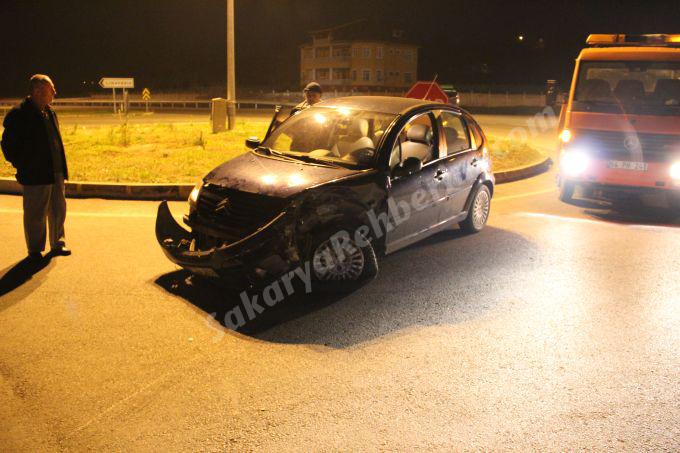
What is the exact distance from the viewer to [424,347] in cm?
464

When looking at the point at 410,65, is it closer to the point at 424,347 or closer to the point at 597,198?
the point at 597,198

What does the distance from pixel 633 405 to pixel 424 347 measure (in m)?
1.41

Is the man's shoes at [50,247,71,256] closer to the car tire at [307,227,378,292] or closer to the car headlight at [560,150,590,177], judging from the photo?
the car tire at [307,227,378,292]

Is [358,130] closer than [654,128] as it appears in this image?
Yes

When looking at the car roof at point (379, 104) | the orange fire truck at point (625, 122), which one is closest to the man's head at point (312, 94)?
the car roof at point (379, 104)

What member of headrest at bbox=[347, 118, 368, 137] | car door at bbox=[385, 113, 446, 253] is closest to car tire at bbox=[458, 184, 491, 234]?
car door at bbox=[385, 113, 446, 253]

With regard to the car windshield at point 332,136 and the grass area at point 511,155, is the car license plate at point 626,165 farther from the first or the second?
the car windshield at point 332,136

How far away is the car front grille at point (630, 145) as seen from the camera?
9.11 metres

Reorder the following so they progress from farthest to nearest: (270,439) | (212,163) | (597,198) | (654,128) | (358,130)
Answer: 1. (212,163)
2. (597,198)
3. (654,128)
4. (358,130)
5. (270,439)

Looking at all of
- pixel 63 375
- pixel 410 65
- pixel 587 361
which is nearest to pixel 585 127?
pixel 587 361

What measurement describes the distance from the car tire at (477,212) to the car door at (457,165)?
0.60 feet

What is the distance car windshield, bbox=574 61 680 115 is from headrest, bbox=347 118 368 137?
15.3 feet

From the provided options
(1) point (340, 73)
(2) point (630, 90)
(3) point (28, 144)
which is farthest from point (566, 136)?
(1) point (340, 73)

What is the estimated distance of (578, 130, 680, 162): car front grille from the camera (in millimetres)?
9109
